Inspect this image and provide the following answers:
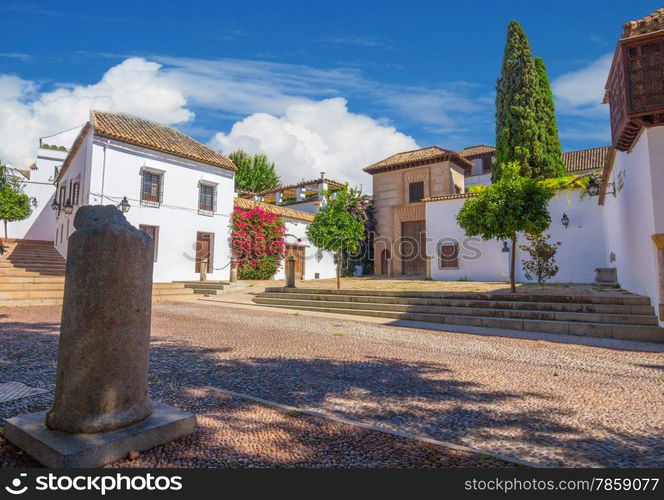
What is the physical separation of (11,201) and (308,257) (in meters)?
20.1

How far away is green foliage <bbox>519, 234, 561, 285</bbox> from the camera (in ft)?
52.3

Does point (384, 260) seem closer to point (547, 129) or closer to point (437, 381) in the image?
point (547, 129)

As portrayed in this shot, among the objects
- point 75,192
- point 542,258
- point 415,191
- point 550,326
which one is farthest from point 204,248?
point 550,326

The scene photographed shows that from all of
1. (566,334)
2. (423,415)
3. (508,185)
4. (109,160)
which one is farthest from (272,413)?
(109,160)

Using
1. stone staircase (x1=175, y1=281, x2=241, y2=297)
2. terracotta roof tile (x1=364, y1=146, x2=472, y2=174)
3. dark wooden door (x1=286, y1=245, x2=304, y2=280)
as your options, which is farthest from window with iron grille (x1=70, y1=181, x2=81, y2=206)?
terracotta roof tile (x1=364, y1=146, x2=472, y2=174)

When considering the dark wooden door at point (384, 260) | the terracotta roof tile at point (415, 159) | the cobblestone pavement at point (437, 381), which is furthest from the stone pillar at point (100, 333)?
the terracotta roof tile at point (415, 159)

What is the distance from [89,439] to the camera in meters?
2.34

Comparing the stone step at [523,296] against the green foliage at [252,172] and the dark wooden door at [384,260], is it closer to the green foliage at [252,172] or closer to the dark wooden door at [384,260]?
the dark wooden door at [384,260]

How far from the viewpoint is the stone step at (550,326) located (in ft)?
24.7

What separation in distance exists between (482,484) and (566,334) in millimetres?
7249

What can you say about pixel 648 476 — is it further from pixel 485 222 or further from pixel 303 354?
pixel 485 222

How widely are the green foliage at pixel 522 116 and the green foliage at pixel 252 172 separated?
19.6m

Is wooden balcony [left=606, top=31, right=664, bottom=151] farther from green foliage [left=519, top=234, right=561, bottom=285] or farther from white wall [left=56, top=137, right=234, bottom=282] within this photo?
white wall [left=56, top=137, right=234, bottom=282]

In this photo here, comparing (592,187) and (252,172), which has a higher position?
(252,172)
